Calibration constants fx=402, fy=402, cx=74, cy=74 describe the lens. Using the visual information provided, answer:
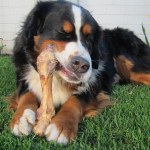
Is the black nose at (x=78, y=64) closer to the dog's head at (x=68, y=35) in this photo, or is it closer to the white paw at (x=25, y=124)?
the dog's head at (x=68, y=35)

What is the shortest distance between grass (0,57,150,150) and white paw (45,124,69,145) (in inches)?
1.9

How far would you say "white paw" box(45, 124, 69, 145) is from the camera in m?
3.08

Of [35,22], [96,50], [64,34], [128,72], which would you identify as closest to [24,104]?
[64,34]

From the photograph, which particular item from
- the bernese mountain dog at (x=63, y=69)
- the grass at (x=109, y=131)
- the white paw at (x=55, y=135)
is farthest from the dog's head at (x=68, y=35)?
the white paw at (x=55, y=135)

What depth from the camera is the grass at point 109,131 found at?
3.01 m

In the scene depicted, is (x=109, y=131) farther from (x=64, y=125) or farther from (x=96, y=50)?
(x=96, y=50)

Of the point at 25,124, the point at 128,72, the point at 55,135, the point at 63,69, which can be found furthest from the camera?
the point at 128,72

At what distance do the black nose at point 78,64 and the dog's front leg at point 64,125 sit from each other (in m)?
0.37

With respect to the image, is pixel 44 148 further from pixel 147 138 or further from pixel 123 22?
pixel 123 22

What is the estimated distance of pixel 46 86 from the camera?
11.4ft

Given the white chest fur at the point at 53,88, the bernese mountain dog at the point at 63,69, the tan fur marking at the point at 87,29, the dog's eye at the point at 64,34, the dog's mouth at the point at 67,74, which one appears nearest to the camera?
the bernese mountain dog at the point at 63,69

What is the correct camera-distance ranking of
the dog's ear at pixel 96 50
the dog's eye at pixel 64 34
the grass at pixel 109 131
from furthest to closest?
the dog's ear at pixel 96 50
the dog's eye at pixel 64 34
the grass at pixel 109 131

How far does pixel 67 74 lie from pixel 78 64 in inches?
9.3

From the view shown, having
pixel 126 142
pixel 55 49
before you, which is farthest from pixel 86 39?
pixel 126 142
